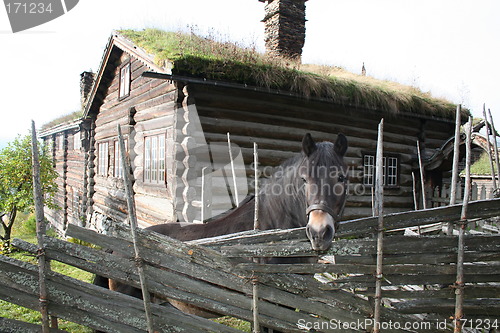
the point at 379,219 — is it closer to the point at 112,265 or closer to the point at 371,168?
the point at 112,265

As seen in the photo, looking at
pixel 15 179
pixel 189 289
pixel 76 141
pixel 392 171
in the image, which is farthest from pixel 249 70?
pixel 76 141

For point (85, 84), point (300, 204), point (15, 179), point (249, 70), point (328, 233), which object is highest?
point (85, 84)

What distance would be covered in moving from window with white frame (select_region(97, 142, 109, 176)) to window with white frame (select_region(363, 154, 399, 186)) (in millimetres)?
9655

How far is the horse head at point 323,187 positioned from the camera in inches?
90.4

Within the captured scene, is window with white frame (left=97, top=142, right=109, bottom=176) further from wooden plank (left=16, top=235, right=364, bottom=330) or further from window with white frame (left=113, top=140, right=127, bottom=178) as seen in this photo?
wooden plank (left=16, top=235, right=364, bottom=330)

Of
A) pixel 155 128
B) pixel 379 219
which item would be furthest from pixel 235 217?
pixel 155 128

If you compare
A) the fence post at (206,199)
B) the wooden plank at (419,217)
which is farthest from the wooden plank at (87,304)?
the fence post at (206,199)

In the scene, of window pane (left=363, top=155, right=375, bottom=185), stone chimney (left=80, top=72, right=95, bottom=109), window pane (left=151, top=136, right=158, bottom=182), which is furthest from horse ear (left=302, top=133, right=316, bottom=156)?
stone chimney (left=80, top=72, right=95, bottom=109)

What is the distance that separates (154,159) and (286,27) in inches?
240

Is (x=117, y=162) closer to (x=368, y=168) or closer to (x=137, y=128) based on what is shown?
(x=137, y=128)

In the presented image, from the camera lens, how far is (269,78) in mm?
6906

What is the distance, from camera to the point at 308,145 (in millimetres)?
2773

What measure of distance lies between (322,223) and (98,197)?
512 inches

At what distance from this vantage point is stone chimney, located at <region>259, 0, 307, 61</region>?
Answer: 9852mm
